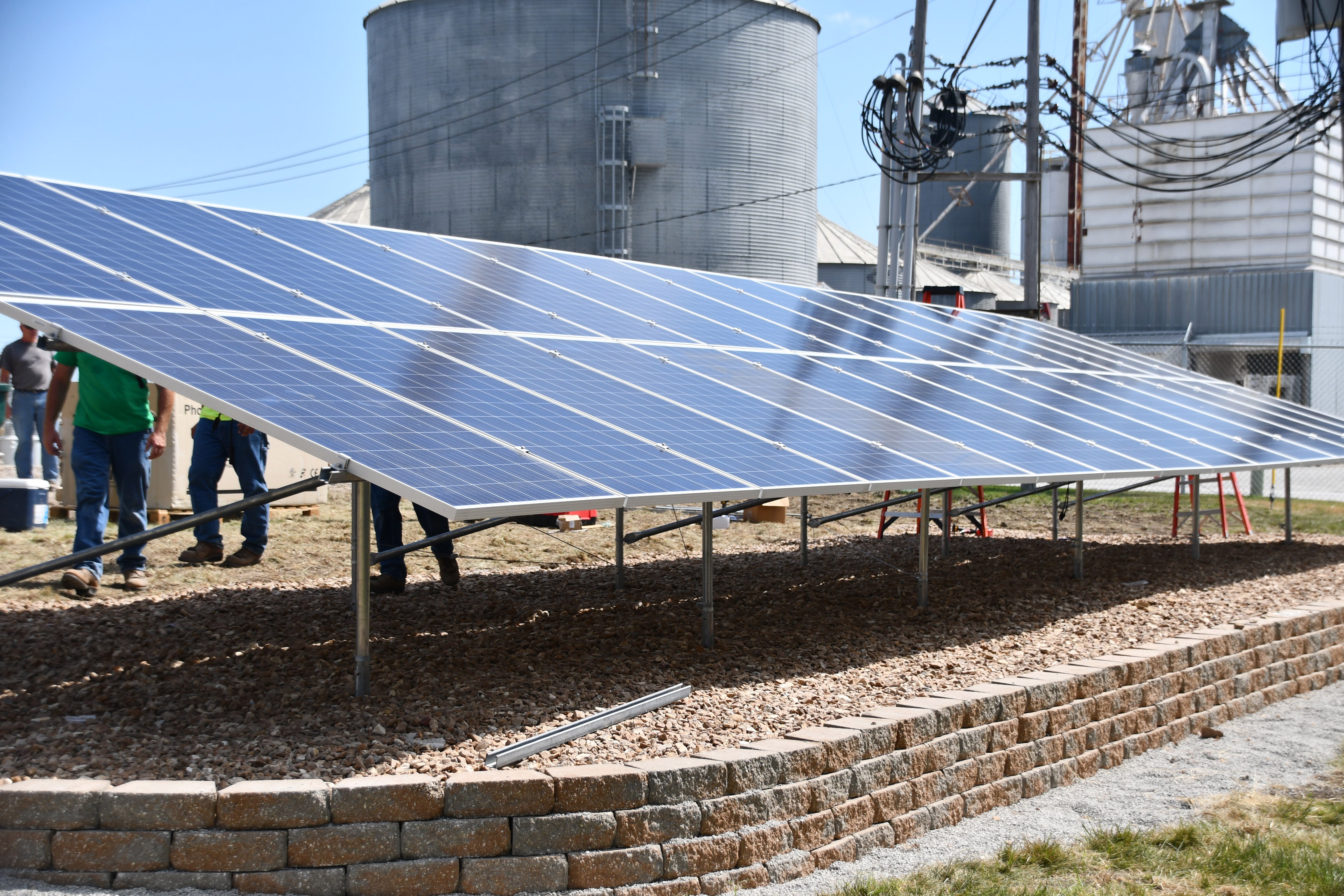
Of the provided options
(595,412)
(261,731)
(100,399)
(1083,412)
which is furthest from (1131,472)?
(100,399)

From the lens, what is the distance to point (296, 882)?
467 centimetres

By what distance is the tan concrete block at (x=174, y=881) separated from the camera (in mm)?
4633

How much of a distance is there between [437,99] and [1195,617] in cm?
2693

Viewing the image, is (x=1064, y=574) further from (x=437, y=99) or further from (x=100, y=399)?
(x=437, y=99)

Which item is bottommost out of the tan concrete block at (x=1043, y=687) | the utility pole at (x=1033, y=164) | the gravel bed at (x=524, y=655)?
the tan concrete block at (x=1043, y=687)

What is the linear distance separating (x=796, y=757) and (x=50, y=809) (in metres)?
3.03

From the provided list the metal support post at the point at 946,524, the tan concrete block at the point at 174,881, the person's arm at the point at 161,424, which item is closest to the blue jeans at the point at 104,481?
the person's arm at the point at 161,424

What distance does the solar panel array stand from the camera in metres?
5.64

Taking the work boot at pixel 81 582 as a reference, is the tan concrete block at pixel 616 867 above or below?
below

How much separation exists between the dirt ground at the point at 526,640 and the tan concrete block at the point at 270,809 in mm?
263

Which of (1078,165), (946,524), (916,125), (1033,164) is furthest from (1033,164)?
(1078,165)

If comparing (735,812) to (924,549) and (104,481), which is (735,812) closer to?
(924,549)

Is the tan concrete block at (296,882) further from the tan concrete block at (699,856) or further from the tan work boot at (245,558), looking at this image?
the tan work boot at (245,558)

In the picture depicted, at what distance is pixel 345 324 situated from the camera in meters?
7.11
